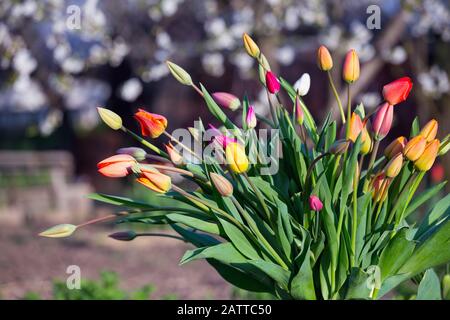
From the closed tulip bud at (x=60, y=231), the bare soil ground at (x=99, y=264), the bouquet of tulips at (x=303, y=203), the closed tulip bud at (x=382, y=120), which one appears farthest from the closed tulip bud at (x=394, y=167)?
the bare soil ground at (x=99, y=264)

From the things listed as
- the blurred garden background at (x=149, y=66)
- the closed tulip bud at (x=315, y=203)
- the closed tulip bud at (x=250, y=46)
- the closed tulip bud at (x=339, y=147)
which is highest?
the blurred garden background at (x=149, y=66)

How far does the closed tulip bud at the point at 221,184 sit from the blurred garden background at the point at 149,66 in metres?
1.57

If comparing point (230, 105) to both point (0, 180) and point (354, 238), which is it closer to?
point (354, 238)

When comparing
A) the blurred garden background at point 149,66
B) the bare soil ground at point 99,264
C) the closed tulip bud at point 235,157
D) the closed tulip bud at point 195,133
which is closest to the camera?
the closed tulip bud at point 235,157

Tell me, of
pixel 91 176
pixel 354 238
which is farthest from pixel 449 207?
pixel 91 176

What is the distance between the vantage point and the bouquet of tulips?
1.72 meters

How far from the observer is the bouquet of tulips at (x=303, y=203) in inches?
67.6

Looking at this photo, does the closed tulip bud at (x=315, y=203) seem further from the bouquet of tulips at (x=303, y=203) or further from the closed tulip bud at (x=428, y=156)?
the closed tulip bud at (x=428, y=156)

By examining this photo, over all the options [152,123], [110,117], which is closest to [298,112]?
[152,123]

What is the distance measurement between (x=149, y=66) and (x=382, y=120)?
18.1 ft

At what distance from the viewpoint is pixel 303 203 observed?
184 cm

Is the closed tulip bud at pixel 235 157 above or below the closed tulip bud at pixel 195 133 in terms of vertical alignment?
below

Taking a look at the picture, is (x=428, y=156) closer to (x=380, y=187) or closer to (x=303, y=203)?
(x=380, y=187)

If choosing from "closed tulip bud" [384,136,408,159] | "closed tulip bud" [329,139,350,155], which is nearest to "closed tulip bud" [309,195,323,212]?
"closed tulip bud" [329,139,350,155]
